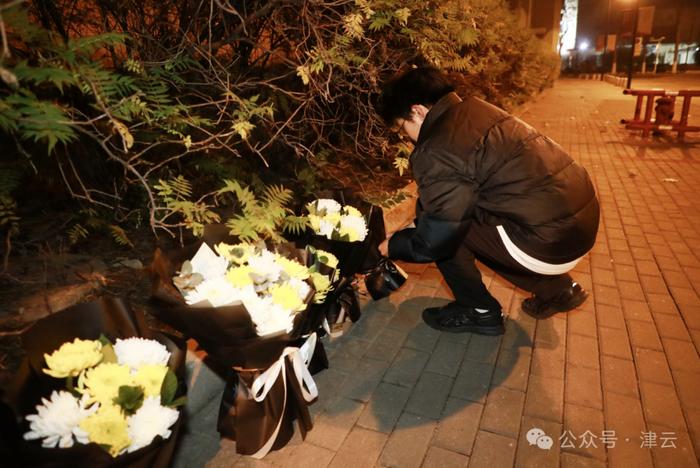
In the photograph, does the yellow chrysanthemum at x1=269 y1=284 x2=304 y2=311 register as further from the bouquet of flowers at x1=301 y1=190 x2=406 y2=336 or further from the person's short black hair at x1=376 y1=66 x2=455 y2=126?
the person's short black hair at x1=376 y1=66 x2=455 y2=126

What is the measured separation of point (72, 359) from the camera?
1.63m

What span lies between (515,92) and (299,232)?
43.0 feet

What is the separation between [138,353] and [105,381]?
165 millimetres

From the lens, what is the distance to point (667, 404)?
2.59 m

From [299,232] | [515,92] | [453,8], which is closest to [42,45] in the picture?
[299,232]

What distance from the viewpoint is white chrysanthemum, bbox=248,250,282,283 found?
219 centimetres

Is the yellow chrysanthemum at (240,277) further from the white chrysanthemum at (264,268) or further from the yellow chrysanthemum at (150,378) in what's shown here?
the yellow chrysanthemum at (150,378)

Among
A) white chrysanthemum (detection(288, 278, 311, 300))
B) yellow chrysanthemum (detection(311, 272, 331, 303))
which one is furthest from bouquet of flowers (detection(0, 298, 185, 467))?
yellow chrysanthemum (detection(311, 272, 331, 303))

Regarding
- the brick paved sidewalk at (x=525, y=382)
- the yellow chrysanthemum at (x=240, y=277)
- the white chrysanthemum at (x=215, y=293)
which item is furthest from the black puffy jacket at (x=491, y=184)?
the white chrysanthemum at (x=215, y=293)

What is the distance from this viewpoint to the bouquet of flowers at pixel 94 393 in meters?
1.46

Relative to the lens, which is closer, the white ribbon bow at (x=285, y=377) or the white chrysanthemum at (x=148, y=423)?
the white chrysanthemum at (x=148, y=423)

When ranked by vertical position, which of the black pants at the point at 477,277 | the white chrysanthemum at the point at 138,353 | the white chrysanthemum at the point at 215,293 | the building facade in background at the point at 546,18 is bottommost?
the black pants at the point at 477,277

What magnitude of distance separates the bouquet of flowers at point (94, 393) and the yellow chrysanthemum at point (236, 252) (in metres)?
0.54

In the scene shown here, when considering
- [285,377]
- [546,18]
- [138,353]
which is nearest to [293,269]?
[285,377]
